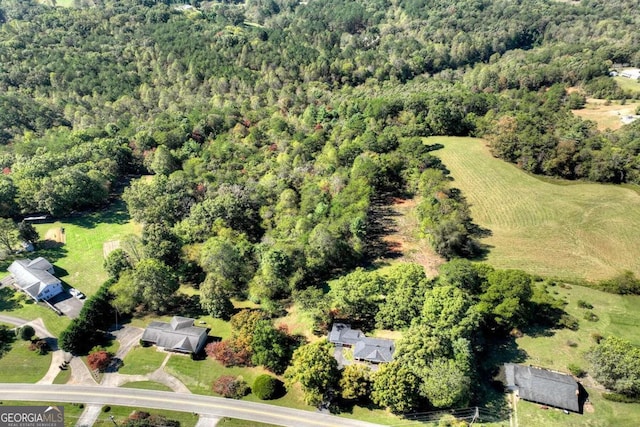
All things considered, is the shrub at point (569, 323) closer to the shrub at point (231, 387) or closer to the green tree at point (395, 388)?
the green tree at point (395, 388)

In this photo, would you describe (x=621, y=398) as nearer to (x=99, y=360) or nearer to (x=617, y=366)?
(x=617, y=366)

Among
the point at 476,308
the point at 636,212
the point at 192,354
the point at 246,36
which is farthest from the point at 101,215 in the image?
the point at 246,36

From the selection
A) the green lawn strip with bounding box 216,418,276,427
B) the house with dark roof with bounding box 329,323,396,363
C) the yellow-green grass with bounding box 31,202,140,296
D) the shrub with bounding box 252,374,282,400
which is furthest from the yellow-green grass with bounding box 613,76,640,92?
the yellow-green grass with bounding box 31,202,140,296

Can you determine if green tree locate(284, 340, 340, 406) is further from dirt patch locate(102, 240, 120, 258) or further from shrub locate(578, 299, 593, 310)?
dirt patch locate(102, 240, 120, 258)

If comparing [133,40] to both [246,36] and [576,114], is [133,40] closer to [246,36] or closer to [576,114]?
[246,36]

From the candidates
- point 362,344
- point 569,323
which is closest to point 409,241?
point 362,344

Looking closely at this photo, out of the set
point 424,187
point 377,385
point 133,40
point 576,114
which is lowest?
point 377,385
